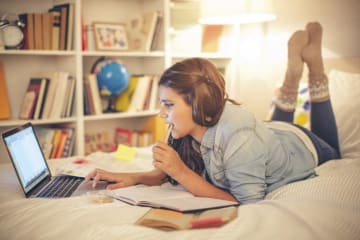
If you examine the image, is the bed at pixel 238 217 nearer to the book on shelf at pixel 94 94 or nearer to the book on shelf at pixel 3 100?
the book on shelf at pixel 3 100

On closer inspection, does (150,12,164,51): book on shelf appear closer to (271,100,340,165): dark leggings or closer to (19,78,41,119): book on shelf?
(19,78,41,119): book on shelf

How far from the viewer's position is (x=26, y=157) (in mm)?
1331

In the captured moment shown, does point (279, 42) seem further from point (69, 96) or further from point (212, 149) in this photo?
point (212, 149)

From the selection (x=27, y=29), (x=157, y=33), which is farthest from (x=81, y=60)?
(x=157, y=33)

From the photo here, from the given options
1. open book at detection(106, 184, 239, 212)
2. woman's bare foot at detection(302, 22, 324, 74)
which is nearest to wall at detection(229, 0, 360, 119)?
woman's bare foot at detection(302, 22, 324, 74)

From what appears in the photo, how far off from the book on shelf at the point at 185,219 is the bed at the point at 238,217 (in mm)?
17

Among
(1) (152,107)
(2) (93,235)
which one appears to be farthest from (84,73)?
(2) (93,235)

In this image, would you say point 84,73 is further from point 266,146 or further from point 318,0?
point 266,146

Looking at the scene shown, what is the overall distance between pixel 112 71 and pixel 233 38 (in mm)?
939

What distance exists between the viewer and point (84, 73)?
8.56 ft

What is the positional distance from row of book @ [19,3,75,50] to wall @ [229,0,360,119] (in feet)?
3.98

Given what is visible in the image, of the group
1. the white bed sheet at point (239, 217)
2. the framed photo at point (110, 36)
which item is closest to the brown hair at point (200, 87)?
the white bed sheet at point (239, 217)

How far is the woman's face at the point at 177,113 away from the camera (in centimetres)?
120

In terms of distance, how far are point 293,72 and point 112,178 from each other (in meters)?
1.03
